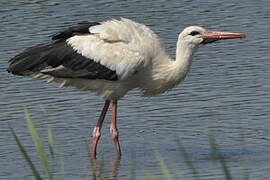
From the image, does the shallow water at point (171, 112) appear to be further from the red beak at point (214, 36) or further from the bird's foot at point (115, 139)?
the red beak at point (214, 36)

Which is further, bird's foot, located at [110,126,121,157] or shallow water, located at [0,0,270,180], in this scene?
bird's foot, located at [110,126,121,157]

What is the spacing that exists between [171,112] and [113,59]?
1.86 metres

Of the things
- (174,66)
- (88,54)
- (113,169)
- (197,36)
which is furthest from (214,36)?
(113,169)

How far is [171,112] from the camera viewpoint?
13.3m

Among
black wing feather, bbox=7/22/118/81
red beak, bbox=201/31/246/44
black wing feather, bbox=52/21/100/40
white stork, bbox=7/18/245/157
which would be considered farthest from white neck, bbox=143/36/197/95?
black wing feather, bbox=52/21/100/40

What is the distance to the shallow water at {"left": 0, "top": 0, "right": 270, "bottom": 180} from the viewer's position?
446 inches

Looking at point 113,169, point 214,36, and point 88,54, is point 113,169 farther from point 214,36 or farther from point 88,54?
point 214,36

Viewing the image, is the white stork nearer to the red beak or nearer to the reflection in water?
the red beak

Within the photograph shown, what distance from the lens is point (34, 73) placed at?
12.2 meters

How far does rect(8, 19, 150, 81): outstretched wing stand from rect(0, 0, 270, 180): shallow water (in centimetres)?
108

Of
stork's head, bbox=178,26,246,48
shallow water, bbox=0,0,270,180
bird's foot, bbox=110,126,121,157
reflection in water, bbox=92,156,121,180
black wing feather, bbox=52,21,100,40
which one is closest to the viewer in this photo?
reflection in water, bbox=92,156,121,180

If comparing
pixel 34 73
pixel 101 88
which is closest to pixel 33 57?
pixel 34 73

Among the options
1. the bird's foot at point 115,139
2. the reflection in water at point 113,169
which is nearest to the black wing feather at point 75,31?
the bird's foot at point 115,139

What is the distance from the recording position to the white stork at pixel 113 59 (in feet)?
38.7
